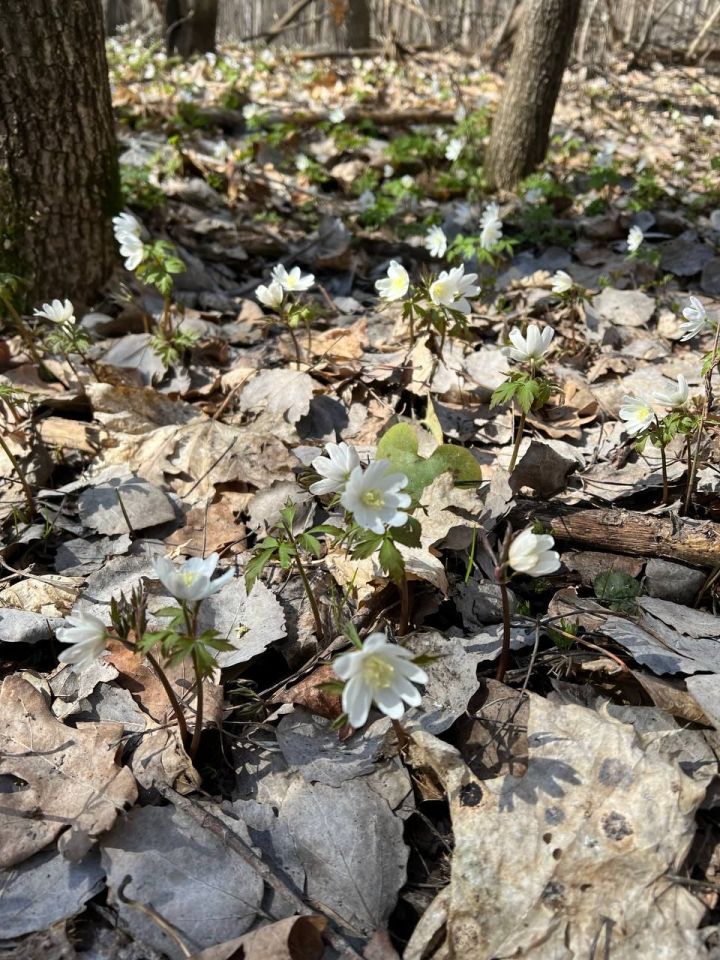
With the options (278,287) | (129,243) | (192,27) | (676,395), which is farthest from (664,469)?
(192,27)

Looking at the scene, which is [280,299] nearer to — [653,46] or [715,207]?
[715,207]

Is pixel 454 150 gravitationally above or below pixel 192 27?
below

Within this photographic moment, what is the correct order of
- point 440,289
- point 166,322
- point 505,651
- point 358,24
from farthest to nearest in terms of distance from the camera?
point 358,24
point 166,322
point 440,289
point 505,651

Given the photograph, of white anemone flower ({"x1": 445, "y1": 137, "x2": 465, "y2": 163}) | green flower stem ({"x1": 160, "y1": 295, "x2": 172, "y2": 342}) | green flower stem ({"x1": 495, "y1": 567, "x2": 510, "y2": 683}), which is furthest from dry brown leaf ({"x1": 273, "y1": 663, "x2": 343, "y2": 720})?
white anemone flower ({"x1": 445, "y1": 137, "x2": 465, "y2": 163})

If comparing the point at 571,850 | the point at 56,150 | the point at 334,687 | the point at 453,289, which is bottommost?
the point at 571,850

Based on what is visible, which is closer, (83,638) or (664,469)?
(83,638)

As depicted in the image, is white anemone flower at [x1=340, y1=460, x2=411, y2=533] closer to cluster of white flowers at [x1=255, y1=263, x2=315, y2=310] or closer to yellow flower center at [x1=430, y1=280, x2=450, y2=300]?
yellow flower center at [x1=430, y1=280, x2=450, y2=300]

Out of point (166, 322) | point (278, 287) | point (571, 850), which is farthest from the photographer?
point (166, 322)

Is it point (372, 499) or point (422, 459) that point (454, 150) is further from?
point (372, 499)

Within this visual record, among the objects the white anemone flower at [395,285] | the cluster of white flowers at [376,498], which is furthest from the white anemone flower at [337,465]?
the white anemone flower at [395,285]
